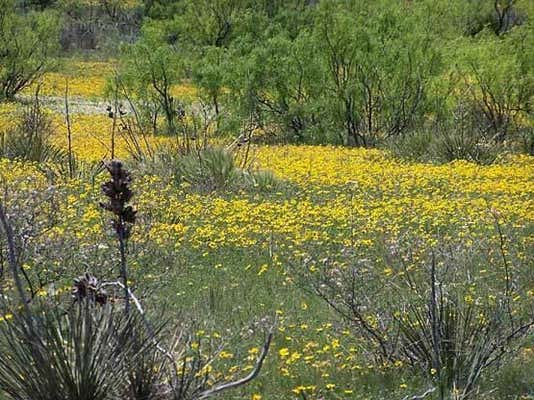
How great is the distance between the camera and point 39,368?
123 inches

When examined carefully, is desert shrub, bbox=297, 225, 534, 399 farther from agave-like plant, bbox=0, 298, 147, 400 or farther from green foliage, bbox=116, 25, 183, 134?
green foliage, bbox=116, 25, 183, 134

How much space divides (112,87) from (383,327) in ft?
65.9

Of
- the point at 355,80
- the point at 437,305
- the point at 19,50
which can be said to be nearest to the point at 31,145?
the point at 355,80

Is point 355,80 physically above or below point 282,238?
below

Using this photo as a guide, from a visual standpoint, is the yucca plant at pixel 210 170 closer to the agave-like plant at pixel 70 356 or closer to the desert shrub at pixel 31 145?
the desert shrub at pixel 31 145

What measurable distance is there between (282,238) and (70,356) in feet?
17.0

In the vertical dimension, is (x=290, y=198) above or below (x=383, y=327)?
below

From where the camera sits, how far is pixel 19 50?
26.7 meters

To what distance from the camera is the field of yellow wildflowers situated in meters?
4.94

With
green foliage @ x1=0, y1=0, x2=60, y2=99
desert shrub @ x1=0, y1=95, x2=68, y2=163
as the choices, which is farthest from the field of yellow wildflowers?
green foliage @ x1=0, y1=0, x2=60, y2=99

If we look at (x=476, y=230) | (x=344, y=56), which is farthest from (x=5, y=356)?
(x=344, y=56)

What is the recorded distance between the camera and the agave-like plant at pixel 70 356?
314cm

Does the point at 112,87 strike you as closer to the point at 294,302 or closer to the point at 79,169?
the point at 79,169

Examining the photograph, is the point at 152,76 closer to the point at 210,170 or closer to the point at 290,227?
the point at 210,170
